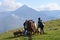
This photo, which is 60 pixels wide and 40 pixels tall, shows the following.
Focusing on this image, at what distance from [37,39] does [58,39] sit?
3402 mm

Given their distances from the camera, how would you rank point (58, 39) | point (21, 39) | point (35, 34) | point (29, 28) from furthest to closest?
point (35, 34)
point (21, 39)
point (58, 39)
point (29, 28)

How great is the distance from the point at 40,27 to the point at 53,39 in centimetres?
1000

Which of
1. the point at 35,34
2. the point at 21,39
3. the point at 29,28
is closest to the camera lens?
the point at 29,28

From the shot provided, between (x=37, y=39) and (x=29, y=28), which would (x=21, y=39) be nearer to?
(x=37, y=39)

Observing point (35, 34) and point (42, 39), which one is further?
point (35, 34)

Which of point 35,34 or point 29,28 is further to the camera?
point 35,34

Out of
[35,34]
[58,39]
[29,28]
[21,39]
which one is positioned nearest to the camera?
[29,28]

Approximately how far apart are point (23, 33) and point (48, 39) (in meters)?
9.39

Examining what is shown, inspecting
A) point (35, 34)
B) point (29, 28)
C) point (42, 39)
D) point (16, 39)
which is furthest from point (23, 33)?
point (29, 28)

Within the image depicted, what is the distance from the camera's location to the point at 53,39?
39.2 metres

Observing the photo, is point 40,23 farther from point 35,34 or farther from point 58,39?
point 58,39

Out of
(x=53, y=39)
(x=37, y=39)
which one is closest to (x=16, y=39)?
(x=37, y=39)

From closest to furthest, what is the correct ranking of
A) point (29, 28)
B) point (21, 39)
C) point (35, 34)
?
1. point (29, 28)
2. point (21, 39)
3. point (35, 34)

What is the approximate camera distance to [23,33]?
157ft
